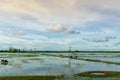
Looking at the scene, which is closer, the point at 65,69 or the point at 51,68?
the point at 65,69

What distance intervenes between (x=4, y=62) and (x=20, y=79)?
3194 centimetres

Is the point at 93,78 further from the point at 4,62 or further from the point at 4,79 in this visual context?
the point at 4,62

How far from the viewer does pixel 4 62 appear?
202ft

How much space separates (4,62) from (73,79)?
35.2 m

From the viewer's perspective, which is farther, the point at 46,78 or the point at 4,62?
the point at 4,62

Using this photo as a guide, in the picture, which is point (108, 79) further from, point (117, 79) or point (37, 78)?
point (37, 78)

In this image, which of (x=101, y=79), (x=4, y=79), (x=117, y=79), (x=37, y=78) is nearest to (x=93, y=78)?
(x=101, y=79)

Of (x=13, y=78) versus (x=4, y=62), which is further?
(x=4, y=62)

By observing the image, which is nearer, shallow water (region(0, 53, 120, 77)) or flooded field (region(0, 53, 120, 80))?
flooded field (region(0, 53, 120, 80))

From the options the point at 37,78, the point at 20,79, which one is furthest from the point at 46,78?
the point at 20,79

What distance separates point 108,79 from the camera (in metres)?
31.4

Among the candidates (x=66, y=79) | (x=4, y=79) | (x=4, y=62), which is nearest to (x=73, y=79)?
(x=66, y=79)

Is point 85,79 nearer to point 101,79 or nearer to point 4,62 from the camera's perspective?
point 101,79

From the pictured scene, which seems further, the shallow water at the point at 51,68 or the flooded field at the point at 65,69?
the shallow water at the point at 51,68
